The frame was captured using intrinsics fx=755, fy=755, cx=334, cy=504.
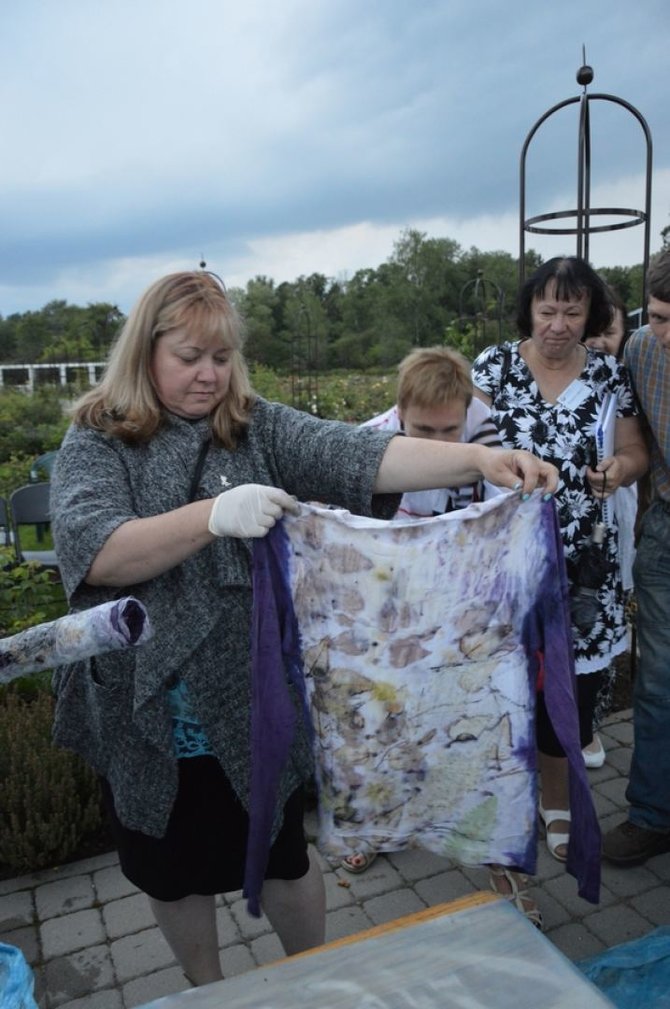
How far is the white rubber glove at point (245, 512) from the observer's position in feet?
4.77

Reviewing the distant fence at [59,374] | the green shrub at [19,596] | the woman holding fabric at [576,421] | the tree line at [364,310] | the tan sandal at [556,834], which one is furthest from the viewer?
the tree line at [364,310]

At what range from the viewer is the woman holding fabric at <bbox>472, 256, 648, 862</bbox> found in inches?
98.2

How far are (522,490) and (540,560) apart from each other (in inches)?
6.6

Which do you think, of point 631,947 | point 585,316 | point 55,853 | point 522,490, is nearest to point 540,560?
point 522,490

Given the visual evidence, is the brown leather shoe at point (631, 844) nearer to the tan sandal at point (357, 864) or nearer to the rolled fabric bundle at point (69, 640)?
the tan sandal at point (357, 864)

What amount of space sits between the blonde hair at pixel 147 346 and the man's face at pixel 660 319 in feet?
4.67

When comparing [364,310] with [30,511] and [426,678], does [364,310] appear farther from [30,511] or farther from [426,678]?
[426,678]

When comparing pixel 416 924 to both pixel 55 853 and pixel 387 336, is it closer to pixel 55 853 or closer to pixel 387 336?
pixel 55 853

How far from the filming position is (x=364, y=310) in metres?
34.8

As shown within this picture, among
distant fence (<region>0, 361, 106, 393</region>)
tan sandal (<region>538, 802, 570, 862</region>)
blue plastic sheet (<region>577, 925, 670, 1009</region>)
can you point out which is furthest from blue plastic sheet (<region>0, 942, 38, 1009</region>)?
distant fence (<region>0, 361, 106, 393</region>)

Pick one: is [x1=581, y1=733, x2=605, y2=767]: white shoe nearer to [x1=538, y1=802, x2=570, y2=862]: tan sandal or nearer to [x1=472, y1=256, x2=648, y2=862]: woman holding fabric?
[x1=538, y1=802, x2=570, y2=862]: tan sandal

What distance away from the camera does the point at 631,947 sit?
7.51ft

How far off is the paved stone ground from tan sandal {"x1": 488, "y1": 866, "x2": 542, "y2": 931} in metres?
0.10

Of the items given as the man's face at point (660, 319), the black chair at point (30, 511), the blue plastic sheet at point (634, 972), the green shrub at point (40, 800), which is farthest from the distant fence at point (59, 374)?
the blue plastic sheet at point (634, 972)
